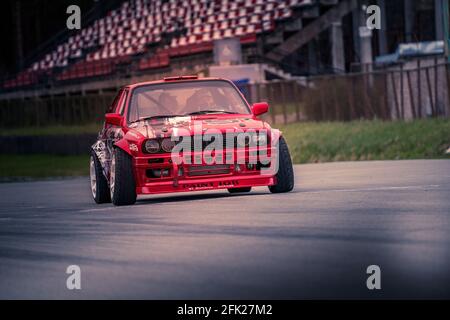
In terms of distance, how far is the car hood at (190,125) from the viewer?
1305 centimetres

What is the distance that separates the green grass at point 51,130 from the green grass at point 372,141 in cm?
1085

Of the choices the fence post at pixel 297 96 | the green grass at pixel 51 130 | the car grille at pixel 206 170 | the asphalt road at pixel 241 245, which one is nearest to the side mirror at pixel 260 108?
the asphalt road at pixel 241 245

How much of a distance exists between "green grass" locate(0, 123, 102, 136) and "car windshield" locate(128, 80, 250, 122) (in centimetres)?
2071

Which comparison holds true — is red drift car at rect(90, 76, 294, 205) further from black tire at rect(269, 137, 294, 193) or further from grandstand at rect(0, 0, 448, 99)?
grandstand at rect(0, 0, 448, 99)

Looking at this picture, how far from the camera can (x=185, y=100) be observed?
14273mm

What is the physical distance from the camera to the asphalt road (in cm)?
705

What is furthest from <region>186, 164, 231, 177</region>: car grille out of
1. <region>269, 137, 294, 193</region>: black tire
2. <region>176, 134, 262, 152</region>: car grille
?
<region>269, 137, 294, 193</region>: black tire

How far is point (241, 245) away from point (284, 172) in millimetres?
4592

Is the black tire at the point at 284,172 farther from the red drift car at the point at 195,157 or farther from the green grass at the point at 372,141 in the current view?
the green grass at the point at 372,141

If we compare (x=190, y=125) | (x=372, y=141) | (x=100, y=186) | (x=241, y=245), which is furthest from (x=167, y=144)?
(x=372, y=141)

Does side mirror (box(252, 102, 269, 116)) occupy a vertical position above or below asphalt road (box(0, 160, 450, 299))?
above
